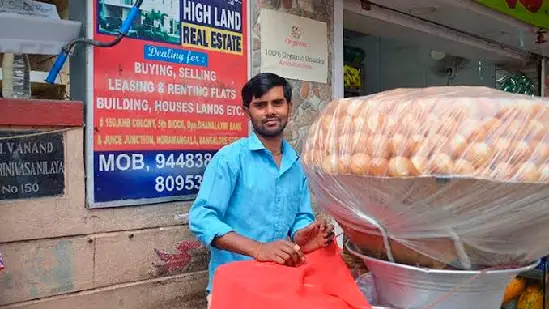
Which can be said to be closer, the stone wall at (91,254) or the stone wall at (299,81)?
the stone wall at (91,254)

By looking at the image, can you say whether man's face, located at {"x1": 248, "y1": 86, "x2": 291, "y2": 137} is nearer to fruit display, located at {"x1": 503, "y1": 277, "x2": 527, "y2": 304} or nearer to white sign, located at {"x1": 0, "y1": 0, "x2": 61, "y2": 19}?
white sign, located at {"x1": 0, "y1": 0, "x2": 61, "y2": 19}

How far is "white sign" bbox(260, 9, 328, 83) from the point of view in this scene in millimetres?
3248

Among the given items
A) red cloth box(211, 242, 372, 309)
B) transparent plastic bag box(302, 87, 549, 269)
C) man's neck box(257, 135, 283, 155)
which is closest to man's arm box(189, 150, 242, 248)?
man's neck box(257, 135, 283, 155)

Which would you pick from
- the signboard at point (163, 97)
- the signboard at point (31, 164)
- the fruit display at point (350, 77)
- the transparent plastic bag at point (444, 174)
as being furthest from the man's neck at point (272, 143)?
the fruit display at point (350, 77)

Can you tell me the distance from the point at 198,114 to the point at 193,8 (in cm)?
59

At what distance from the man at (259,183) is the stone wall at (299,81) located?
0.96 m

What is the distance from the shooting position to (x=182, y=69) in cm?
280

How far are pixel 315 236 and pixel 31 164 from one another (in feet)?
5.05

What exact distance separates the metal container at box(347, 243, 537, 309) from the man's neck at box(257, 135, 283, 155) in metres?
1.22

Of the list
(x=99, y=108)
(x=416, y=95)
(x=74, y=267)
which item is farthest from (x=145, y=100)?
(x=416, y=95)

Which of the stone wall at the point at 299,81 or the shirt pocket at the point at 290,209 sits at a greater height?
the stone wall at the point at 299,81

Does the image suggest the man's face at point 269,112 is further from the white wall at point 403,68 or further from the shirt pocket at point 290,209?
the white wall at point 403,68

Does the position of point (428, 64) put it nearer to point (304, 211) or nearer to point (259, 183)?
point (304, 211)

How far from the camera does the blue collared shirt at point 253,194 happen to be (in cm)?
202
